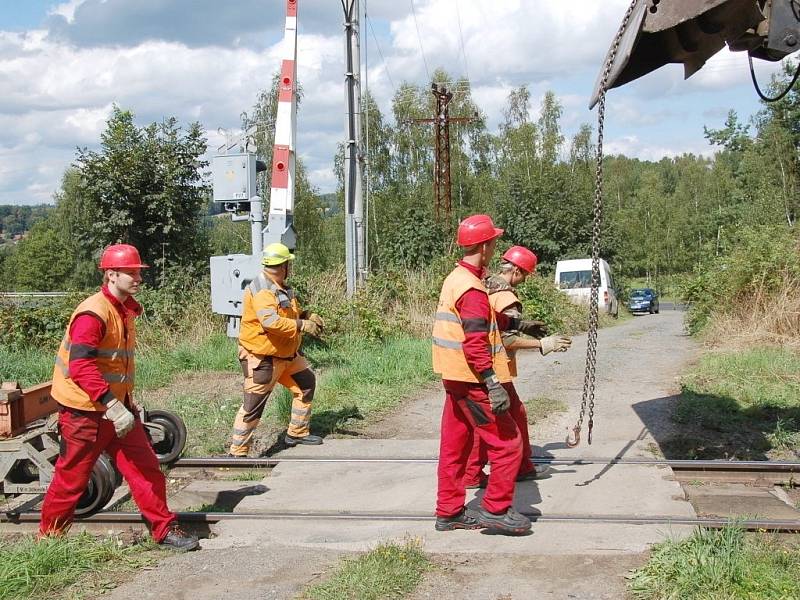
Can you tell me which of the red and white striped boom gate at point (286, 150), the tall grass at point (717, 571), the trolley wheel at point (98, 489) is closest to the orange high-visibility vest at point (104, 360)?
the trolley wheel at point (98, 489)

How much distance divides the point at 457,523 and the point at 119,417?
2391 millimetres

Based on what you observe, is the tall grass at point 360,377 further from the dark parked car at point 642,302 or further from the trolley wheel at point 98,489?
the dark parked car at point 642,302

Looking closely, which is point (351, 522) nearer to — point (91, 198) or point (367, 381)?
point (367, 381)

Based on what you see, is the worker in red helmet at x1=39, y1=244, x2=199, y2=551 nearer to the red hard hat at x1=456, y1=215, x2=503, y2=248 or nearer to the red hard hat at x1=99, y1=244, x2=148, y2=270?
the red hard hat at x1=99, y1=244, x2=148, y2=270

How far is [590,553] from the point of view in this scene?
5.08 m

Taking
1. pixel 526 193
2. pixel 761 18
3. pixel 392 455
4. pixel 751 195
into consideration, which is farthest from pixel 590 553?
pixel 751 195

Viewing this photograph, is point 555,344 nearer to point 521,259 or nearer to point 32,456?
point 521,259

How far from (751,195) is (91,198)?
45.4m

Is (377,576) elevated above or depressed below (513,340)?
below

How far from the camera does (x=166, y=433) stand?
748 cm

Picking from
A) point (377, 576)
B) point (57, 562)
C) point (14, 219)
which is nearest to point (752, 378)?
point (377, 576)

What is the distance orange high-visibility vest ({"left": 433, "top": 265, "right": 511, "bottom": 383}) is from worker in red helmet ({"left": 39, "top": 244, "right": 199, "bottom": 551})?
207cm

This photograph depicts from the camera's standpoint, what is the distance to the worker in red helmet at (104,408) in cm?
512

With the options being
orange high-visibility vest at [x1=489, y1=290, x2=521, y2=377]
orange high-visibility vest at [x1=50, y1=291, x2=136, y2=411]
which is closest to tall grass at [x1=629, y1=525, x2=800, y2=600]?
orange high-visibility vest at [x1=489, y1=290, x2=521, y2=377]
